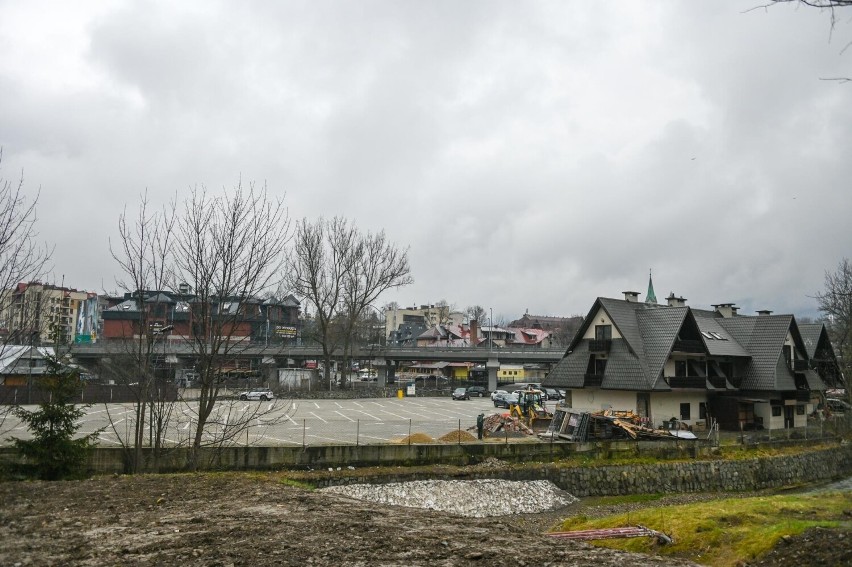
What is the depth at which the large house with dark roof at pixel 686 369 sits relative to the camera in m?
36.8

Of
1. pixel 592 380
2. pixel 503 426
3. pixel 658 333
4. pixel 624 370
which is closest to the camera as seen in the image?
pixel 503 426

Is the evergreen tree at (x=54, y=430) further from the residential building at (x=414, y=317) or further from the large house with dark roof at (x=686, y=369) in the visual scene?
the residential building at (x=414, y=317)

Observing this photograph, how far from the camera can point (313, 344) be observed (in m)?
82.9

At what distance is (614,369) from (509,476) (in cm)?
1455

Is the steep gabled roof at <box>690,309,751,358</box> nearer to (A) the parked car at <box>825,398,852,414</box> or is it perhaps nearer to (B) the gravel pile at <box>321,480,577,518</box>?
(A) the parked car at <box>825,398,852,414</box>

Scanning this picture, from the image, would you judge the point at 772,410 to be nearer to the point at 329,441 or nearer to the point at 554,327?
the point at 329,441

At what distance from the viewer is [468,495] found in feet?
76.9

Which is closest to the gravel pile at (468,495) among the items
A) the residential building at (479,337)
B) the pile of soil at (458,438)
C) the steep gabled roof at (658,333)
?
the pile of soil at (458,438)

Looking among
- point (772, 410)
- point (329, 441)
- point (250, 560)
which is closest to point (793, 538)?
point (250, 560)

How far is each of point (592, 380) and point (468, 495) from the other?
17361 millimetres

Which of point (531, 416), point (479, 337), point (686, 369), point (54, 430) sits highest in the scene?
point (479, 337)

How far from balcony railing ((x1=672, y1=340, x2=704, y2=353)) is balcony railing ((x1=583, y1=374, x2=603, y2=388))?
466 centimetres

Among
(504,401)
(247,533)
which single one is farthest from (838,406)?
(247,533)

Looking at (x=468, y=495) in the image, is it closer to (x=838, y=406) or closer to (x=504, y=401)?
(x=504, y=401)
